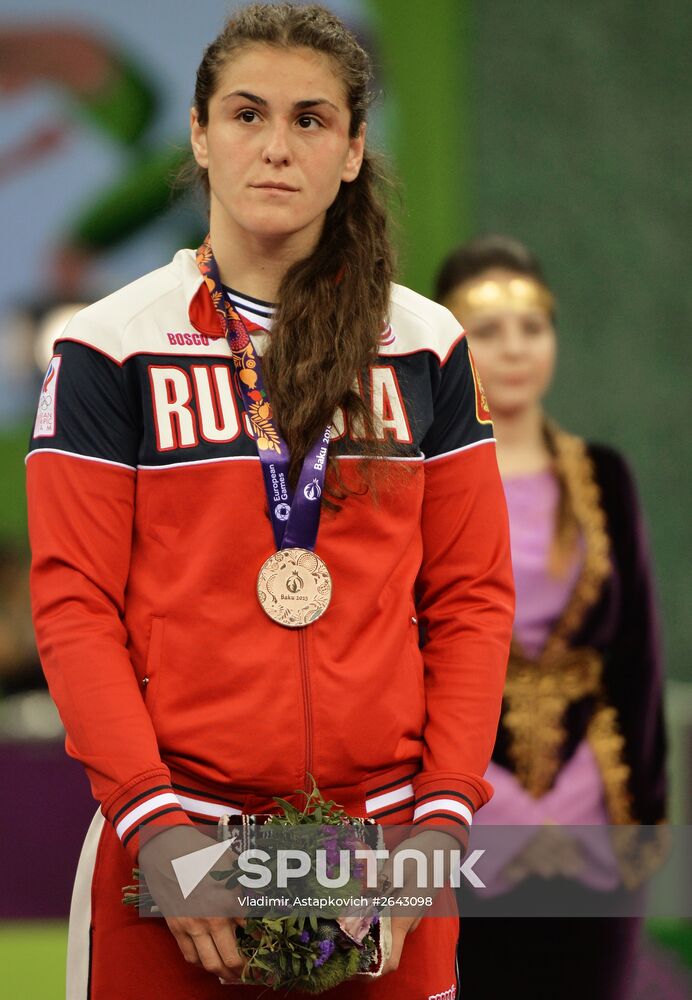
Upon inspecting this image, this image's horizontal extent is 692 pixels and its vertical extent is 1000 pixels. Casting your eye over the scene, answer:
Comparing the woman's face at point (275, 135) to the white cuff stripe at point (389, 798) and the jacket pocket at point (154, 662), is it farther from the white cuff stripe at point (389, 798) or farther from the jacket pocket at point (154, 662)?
the white cuff stripe at point (389, 798)

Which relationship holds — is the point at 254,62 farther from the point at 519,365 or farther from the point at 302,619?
the point at 519,365

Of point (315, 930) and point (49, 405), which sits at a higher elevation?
point (49, 405)

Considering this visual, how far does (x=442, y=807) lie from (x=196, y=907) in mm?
310

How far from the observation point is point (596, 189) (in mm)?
6469

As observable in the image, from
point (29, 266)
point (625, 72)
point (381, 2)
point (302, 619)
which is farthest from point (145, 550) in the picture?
point (625, 72)

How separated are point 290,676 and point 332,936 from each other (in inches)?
11.3

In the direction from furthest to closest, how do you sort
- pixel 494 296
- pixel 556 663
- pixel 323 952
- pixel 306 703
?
pixel 494 296 → pixel 556 663 → pixel 306 703 → pixel 323 952

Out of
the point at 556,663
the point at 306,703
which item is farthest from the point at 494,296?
the point at 306,703

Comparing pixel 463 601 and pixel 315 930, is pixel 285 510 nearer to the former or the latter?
pixel 463 601

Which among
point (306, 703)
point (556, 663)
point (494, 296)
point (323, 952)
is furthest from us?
point (494, 296)

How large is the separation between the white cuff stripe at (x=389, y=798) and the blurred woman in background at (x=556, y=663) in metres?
0.99

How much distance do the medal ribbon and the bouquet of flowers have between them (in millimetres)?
312

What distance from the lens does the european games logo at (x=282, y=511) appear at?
167cm

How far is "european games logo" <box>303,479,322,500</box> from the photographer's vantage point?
167 cm
